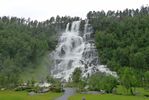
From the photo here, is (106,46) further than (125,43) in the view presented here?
Yes

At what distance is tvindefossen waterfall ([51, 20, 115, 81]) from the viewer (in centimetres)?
16650

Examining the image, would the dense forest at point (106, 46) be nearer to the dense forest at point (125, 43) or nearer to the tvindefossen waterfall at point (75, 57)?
the dense forest at point (125, 43)

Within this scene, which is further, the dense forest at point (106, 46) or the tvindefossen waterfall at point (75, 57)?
the tvindefossen waterfall at point (75, 57)

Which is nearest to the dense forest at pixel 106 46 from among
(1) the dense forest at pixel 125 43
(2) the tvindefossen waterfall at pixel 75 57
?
(1) the dense forest at pixel 125 43

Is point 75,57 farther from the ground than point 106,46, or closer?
closer

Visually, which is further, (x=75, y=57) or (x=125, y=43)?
(x=75, y=57)

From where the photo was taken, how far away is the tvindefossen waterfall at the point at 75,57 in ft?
546

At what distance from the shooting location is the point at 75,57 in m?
181

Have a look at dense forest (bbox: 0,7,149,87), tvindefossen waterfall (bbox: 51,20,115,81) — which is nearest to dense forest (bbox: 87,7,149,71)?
dense forest (bbox: 0,7,149,87)

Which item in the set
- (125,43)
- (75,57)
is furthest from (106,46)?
(75,57)

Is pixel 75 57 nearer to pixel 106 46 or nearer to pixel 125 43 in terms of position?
pixel 106 46

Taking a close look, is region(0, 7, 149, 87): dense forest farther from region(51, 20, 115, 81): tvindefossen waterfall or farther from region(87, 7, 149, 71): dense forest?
region(51, 20, 115, 81): tvindefossen waterfall

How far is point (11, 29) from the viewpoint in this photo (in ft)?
652

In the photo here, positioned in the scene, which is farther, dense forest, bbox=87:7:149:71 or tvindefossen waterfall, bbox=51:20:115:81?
tvindefossen waterfall, bbox=51:20:115:81
